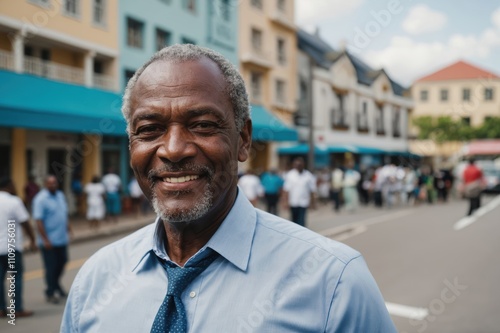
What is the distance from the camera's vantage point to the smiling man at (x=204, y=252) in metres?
1.43

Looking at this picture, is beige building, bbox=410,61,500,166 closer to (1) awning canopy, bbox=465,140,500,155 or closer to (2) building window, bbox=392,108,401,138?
(2) building window, bbox=392,108,401,138

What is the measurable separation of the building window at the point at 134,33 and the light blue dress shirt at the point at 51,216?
41.9 feet

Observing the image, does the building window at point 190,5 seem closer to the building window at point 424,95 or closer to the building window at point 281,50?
the building window at point 281,50

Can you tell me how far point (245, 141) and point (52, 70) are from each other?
14.8 metres

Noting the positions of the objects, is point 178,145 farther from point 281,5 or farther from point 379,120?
point 379,120

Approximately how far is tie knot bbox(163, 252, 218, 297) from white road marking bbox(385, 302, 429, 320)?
4505 millimetres

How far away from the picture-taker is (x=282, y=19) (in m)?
26.4

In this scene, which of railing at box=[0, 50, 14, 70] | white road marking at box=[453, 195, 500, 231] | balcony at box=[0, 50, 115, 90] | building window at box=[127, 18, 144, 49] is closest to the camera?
railing at box=[0, 50, 14, 70]

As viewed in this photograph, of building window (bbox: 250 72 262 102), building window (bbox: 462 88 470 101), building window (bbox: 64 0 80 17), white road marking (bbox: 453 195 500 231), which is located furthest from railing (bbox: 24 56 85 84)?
building window (bbox: 462 88 470 101)

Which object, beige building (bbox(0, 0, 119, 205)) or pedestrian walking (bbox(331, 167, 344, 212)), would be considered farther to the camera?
pedestrian walking (bbox(331, 167, 344, 212))

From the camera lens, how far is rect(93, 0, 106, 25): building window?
1673 centimetres

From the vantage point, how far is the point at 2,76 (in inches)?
498

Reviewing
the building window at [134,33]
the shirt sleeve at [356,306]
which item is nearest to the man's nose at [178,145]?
the shirt sleeve at [356,306]

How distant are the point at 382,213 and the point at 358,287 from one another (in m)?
16.9
